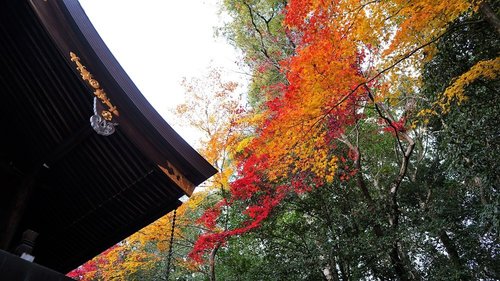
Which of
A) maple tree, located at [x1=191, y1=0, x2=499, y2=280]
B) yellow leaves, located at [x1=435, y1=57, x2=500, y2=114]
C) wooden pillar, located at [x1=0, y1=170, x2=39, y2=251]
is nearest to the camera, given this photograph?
wooden pillar, located at [x1=0, y1=170, x2=39, y2=251]

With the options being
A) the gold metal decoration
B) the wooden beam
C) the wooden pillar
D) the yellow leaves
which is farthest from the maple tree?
the wooden pillar

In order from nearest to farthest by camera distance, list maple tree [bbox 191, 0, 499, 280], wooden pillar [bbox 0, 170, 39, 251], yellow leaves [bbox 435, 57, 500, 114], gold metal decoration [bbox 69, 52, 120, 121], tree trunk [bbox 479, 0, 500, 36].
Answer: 1. gold metal decoration [bbox 69, 52, 120, 121]
2. wooden pillar [bbox 0, 170, 39, 251]
3. tree trunk [bbox 479, 0, 500, 36]
4. yellow leaves [bbox 435, 57, 500, 114]
5. maple tree [bbox 191, 0, 499, 280]

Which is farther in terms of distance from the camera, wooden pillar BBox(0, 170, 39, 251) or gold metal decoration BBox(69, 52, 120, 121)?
wooden pillar BBox(0, 170, 39, 251)

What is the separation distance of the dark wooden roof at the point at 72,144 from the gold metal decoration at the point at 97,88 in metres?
0.04

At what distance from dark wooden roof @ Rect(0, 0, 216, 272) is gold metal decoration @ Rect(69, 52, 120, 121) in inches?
1.4

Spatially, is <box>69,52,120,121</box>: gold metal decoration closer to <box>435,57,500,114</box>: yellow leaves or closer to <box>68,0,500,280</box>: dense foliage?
<box>68,0,500,280</box>: dense foliage

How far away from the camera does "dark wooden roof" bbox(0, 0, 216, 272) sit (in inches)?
104

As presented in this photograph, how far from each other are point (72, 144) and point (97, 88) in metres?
0.84

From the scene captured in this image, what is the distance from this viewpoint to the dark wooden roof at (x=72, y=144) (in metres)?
2.65

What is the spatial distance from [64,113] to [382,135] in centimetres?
1366

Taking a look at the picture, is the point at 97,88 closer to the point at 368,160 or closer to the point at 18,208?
the point at 18,208

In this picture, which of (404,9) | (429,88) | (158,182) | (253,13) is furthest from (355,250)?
(253,13)

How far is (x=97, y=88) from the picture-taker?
2.73 metres

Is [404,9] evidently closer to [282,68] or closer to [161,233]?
[282,68]
